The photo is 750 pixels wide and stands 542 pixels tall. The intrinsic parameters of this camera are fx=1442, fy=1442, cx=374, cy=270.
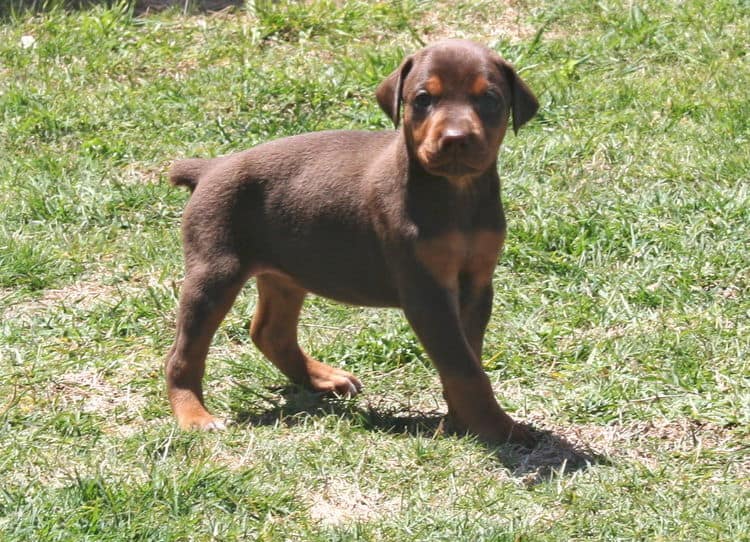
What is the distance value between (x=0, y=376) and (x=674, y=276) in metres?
3.72

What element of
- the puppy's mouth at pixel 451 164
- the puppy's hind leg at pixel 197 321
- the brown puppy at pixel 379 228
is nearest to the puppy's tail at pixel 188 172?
the brown puppy at pixel 379 228

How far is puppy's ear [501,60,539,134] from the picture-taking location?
21.6 feet

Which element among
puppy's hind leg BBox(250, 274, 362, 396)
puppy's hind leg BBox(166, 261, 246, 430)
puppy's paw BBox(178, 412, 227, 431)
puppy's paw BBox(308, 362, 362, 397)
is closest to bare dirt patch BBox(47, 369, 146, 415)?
puppy's hind leg BBox(166, 261, 246, 430)

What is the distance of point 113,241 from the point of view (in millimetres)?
9234

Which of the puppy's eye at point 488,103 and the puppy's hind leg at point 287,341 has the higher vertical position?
the puppy's eye at point 488,103

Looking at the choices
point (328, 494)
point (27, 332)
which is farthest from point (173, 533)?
point (27, 332)

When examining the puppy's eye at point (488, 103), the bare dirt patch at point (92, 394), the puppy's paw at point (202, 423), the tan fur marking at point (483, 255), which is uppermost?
the puppy's eye at point (488, 103)

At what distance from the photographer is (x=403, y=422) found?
6.97 metres

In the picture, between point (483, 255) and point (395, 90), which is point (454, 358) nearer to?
point (483, 255)

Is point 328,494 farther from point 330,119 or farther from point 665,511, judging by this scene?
point 330,119

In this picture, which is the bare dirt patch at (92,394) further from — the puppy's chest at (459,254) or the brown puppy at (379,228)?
the puppy's chest at (459,254)

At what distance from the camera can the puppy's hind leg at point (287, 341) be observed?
7.36 metres

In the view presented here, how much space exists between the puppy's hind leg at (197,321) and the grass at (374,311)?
25cm

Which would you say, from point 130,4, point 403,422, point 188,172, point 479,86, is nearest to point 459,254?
point 479,86
